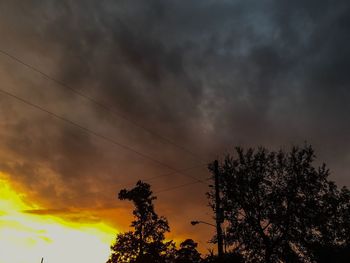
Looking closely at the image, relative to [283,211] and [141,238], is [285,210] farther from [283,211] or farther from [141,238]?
[141,238]

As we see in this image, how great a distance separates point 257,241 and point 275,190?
6258 mm

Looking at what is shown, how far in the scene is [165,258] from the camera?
55.4 metres

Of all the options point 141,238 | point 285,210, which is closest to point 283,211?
point 285,210

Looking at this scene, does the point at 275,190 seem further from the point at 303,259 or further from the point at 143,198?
the point at 143,198

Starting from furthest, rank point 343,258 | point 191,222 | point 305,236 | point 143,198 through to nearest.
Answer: point 143,198 → point 343,258 → point 305,236 → point 191,222

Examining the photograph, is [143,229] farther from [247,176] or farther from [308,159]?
[308,159]

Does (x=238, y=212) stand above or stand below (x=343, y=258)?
above

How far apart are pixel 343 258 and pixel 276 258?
542 inches

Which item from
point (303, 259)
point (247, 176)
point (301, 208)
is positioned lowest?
point (303, 259)

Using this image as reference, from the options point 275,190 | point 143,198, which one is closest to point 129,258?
point 143,198

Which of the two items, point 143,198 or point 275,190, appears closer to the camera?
point 275,190

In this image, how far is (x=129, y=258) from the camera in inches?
2140

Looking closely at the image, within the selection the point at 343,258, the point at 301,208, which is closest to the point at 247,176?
the point at 301,208

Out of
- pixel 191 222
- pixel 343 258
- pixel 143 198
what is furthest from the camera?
pixel 143 198
